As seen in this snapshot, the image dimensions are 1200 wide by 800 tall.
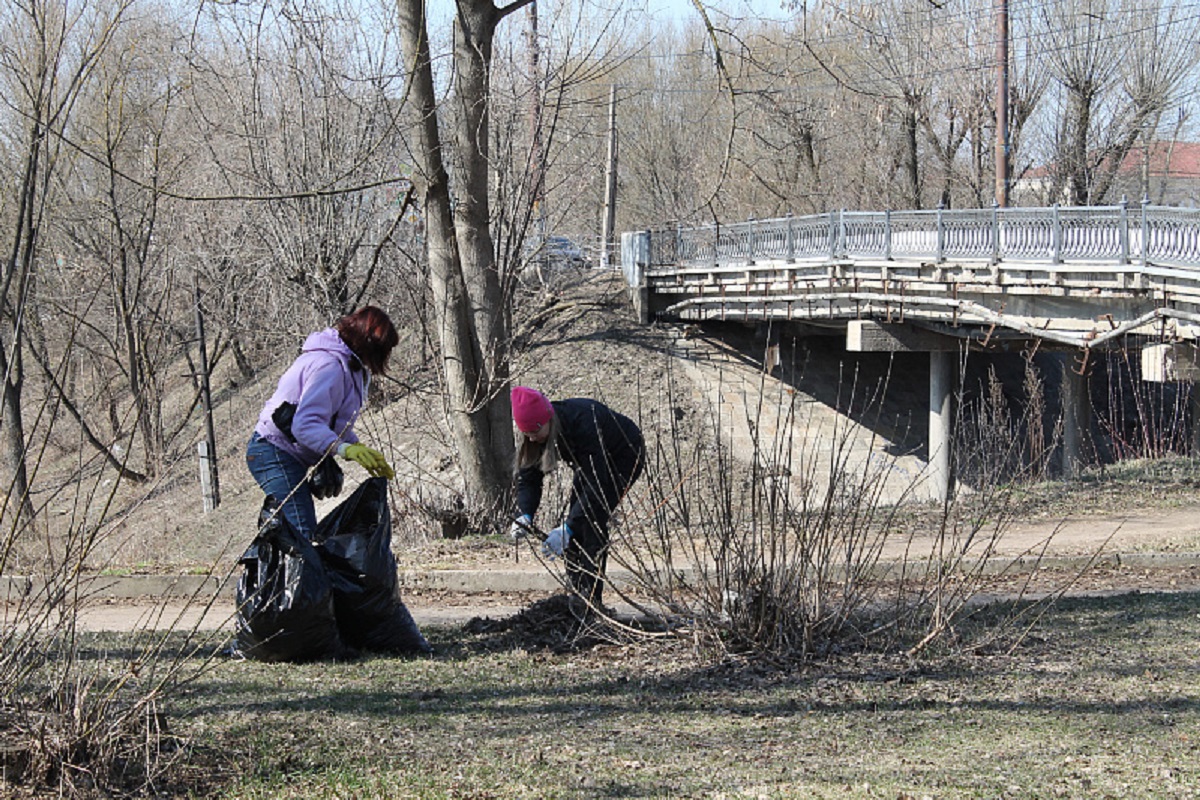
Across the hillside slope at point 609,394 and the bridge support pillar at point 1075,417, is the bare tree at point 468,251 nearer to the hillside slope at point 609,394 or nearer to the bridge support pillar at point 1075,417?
the hillside slope at point 609,394

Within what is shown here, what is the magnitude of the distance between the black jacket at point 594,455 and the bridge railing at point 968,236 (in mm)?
13224

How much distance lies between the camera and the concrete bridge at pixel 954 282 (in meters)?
17.9

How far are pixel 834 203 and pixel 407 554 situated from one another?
1173 inches

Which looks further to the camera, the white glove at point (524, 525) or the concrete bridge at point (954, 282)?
the concrete bridge at point (954, 282)

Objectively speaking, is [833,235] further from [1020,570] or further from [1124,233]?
[1020,570]

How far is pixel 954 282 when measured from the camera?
73.1ft

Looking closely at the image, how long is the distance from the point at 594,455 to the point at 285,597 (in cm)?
183

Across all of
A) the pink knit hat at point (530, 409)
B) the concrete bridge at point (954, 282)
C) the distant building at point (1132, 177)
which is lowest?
the pink knit hat at point (530, 409)

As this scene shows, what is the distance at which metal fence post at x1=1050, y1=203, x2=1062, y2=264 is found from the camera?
1984 cm

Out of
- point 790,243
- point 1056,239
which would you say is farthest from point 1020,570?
point 790,243

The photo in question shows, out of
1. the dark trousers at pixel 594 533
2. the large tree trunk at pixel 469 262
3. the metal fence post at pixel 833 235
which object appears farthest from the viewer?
the metal fence post at pixel 833 235

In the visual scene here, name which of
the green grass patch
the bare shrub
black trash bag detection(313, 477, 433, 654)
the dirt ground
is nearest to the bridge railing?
the dirt ground

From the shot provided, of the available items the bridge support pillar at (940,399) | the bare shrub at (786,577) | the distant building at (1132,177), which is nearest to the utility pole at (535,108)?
the bare shrub at (786,577)

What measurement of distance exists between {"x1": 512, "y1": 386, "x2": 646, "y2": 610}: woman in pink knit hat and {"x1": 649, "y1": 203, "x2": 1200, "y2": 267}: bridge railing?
43.5 feet
